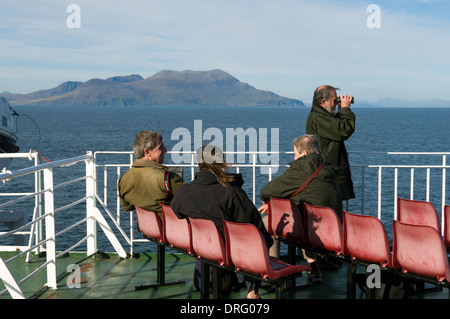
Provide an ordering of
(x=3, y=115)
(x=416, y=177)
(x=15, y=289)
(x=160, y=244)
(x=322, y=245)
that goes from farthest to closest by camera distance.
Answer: (x=416, y=177) < (x=3, y=115) < (x=160, y=244) < (x=322, y=245) < (x=15, y=289)

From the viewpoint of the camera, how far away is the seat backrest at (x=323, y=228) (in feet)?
14.4

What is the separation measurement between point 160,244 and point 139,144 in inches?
37.1

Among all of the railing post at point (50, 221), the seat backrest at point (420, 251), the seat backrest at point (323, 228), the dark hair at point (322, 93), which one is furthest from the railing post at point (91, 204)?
the seat backrest at point (420, 251)

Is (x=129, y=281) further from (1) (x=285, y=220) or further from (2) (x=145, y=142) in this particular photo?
(1) (x=285, y=220)

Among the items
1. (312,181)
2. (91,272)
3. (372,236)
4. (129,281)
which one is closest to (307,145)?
(312,181)

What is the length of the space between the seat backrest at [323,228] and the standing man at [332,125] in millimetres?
1026

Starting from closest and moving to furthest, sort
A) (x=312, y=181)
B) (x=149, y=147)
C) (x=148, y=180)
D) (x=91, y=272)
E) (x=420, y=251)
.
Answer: (x=420, y=251) < (x=312, y=181) < (x=148, y=180) < (x=149, y=147) < (x=91, y=272)

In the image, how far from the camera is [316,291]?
518 cm

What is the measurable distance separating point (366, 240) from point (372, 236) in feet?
0.26

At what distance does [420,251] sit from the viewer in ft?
11.9
